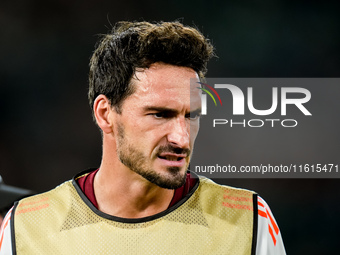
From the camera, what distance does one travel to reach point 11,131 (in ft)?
13.6

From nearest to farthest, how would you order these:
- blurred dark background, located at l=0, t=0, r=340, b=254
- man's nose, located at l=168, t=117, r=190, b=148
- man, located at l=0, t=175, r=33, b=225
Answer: man's nose, located at l=168, t=117, r=190, b=148 < man, located at l=0, t=175, r=33, b=225 < blurred dark background, located at l=0, t=0, r=340, b=254

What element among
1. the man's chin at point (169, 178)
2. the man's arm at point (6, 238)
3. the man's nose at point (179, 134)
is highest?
the man's nose at point (179, 134)

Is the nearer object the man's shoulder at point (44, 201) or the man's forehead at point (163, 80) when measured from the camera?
the man's forehead at point (163, 80)

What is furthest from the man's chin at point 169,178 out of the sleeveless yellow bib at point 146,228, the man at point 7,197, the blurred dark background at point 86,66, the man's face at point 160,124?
the blurred dark background at point 86,66

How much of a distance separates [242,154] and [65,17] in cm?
174

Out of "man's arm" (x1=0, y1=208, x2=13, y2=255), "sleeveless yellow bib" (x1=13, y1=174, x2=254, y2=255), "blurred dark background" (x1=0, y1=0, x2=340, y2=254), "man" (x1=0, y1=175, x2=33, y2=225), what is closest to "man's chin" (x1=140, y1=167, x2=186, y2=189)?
"sleeveless yellow bib" (x1=13, y1=174, x2=254, y2=255)

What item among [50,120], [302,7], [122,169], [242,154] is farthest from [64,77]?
[122,169]

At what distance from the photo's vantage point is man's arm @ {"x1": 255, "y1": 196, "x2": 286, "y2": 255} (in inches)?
80.5

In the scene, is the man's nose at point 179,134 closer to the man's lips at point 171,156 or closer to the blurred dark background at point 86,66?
the man's lips at point 171,156

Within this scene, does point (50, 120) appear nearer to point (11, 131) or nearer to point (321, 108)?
point (11, 131)

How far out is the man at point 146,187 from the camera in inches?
75.0

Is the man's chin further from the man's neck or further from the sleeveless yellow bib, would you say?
the sleeveless yellow bib

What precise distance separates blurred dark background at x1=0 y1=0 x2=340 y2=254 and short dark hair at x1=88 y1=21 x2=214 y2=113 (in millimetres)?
2069

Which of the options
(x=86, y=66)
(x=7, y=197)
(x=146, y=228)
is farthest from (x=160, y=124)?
(x=86, y=66)
